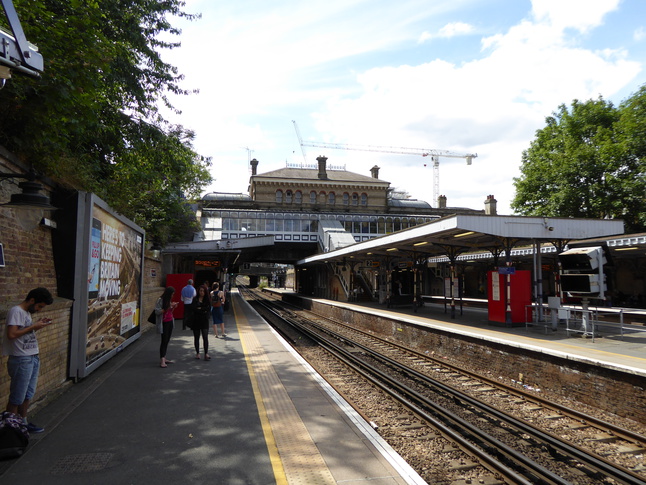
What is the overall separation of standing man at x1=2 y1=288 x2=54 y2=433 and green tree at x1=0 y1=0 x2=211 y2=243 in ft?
9.25

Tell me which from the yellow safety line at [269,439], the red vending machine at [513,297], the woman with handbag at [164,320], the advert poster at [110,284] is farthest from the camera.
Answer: the red vending machine at [513,297]

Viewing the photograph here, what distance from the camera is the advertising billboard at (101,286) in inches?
Answer: 255

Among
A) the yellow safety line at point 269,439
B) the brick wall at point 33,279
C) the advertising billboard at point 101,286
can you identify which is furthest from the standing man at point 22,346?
the yellow safety line at point 269,439

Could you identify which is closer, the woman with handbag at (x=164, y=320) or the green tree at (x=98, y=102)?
the green tree at (x=98, y=102)

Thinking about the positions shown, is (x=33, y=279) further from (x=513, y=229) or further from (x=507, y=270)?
(x=513, y=229)

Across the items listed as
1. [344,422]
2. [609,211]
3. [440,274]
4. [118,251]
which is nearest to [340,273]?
[440,274]

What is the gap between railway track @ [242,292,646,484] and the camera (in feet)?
15.3

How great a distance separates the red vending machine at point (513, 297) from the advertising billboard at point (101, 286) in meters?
10.4

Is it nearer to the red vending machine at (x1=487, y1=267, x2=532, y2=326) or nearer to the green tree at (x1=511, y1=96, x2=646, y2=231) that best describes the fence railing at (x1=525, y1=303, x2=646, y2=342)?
the red vending machine at (x1=487, y1=267, x2=532, y2=326)

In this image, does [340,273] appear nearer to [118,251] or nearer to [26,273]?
[118,251]

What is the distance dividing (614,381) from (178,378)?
24.7 feet

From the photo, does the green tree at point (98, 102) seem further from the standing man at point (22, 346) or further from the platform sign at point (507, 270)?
the platform sign at point (507, 270)

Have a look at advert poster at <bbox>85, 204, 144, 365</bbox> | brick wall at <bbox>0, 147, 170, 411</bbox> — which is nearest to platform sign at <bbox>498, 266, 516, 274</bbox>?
advert poster at <bbox>85, 204, 144, 365</bbox>

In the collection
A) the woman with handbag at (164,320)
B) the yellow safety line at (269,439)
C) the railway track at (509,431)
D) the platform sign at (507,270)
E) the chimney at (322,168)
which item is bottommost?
the railway track at (509,431)
